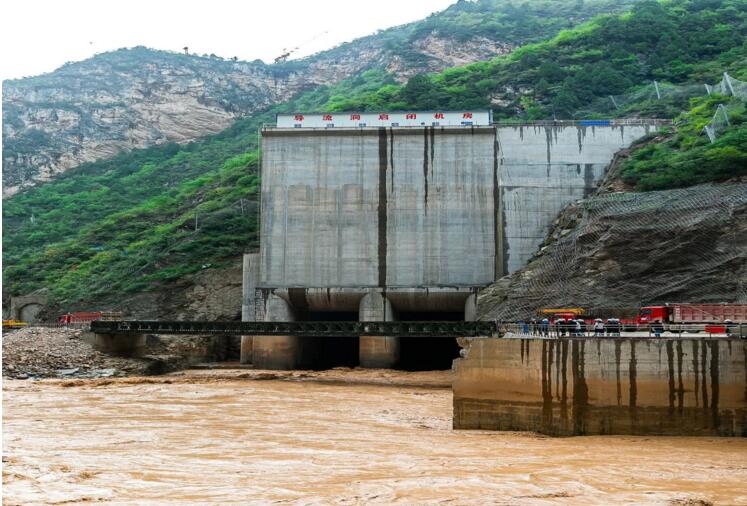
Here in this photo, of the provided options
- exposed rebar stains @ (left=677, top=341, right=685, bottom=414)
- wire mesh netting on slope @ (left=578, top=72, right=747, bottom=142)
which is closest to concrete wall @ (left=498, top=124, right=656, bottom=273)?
wire mesh netting on slope @ (left=578, top=72, right=747, bottom=142)

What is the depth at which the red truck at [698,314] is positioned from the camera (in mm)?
28609

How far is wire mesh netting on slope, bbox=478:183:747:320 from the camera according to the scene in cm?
4516

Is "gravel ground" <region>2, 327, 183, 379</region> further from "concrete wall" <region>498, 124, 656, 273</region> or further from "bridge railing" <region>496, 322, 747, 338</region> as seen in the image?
"bridge railing" <region>496, 322, 747, 338</region>

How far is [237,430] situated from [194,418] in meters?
3.80

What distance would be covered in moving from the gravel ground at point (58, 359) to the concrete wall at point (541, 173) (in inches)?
1117

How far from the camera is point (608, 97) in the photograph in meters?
97.3

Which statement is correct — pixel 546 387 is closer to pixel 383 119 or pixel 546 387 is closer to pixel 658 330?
pixel 658 330

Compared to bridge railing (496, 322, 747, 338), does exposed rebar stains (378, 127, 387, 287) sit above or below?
above

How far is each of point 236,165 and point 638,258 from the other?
71882 millimetres

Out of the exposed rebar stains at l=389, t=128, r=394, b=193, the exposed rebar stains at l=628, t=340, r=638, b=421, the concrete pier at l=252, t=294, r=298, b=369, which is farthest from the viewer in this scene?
the exposed rebar stains at l=389, t=128, r=394, b=193

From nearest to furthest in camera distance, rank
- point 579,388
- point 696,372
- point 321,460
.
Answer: point 321,460, point 696,372, point 579,388

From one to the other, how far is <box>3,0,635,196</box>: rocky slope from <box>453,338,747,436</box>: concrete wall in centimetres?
11491

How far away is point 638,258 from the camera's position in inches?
1919

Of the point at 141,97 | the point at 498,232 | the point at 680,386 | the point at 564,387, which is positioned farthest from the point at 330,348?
the point at 141,97
